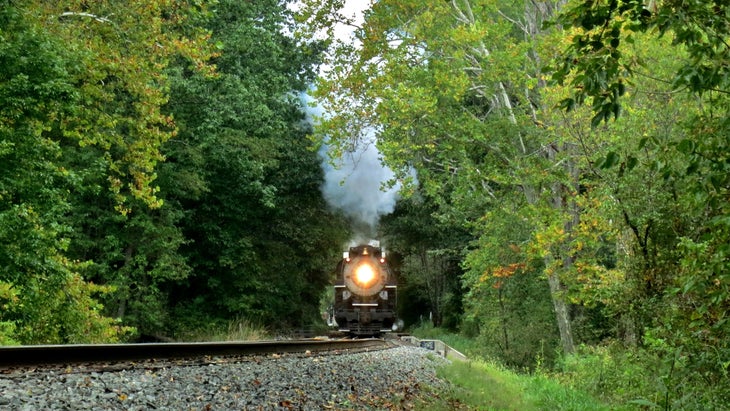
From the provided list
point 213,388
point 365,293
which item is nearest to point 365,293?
point 365,293

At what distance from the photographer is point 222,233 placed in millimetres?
29812

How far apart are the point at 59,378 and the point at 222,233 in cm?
2451

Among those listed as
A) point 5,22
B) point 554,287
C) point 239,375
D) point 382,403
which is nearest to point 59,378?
point 239,375

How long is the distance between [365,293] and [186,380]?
60.9 feet

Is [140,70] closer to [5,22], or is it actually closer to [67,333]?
[5,22]

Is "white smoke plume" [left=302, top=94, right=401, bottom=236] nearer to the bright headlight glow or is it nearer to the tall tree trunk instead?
the bright headlight glow

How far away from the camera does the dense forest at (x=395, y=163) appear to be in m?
5.78

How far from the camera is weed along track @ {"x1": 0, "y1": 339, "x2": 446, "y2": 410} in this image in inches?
204

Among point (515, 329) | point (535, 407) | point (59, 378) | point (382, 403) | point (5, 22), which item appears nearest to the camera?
point (59, 378)

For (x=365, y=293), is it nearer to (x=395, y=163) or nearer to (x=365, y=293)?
(x=365, y=293)

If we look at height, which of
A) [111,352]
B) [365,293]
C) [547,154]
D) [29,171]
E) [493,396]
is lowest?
[493,396]

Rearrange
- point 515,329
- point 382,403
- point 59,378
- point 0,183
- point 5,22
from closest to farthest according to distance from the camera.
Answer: point 59,378 < point 382,403 < point 0,183 < point 5,22 < point 515,329

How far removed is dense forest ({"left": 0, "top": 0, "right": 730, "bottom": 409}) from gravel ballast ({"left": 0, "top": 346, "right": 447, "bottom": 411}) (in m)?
3.16

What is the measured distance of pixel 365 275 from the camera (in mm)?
24906
